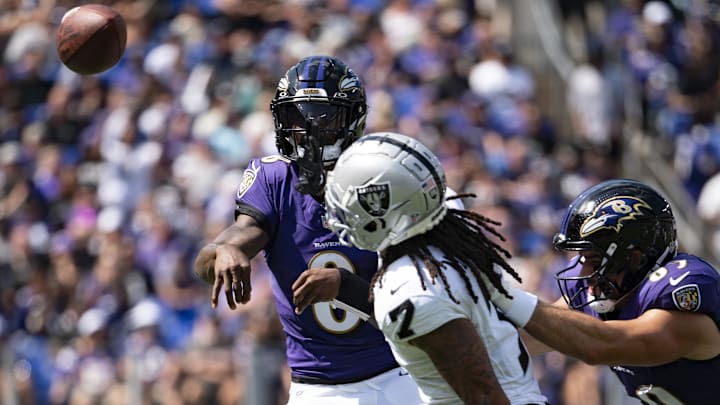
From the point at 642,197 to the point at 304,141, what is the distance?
4.37 ft

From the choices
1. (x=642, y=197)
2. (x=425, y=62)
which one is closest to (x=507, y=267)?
(x=642, y=197)

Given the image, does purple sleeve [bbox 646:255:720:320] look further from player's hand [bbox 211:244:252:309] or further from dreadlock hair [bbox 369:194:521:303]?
player's hand [bbox 211:244:252:309]

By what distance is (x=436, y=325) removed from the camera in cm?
357

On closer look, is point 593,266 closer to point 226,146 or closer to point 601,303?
point 601,303

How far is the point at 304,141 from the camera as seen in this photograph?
16.1 ft

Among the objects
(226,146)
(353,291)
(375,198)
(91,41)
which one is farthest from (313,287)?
(226,146)

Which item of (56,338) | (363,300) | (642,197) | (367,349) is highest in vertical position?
(642,197)

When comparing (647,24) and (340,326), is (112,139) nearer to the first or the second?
(647,24)

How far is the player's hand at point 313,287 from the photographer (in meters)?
4.02

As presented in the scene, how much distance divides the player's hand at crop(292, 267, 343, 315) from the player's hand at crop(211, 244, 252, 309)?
368mm

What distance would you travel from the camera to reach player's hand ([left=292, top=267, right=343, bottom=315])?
402 cm

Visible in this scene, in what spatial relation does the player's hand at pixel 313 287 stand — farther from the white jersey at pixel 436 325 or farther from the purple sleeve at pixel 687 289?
the purple sleeve at pixel 687 289

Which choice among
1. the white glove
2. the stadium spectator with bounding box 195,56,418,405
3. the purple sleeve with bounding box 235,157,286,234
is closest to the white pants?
the stadium spectator with bounding box 195,56,418,405

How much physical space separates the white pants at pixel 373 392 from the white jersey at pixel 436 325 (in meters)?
1.13
